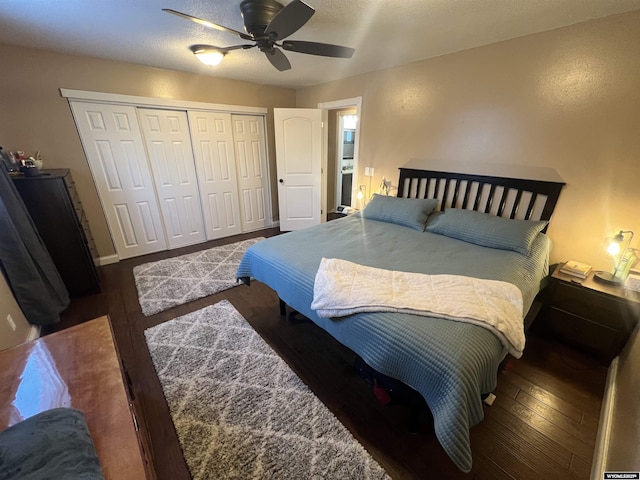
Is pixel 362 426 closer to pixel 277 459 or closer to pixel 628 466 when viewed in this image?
pixel 277 459

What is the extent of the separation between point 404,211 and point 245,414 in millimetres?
2214

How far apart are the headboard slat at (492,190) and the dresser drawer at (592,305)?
0.68 m

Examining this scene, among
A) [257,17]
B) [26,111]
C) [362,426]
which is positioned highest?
[257,17]

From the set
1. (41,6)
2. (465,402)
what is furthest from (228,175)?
(465,402)

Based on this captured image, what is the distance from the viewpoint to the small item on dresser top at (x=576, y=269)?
6.29 feet

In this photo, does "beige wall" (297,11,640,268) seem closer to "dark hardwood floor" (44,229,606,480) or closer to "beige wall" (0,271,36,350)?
"dark hardwood floor" (44,229,606,480)

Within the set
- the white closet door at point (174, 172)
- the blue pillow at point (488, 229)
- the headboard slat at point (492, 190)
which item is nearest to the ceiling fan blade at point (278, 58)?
the headboard slat at point (492, 190)

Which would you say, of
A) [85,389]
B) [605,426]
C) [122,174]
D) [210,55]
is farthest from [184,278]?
[605,426]

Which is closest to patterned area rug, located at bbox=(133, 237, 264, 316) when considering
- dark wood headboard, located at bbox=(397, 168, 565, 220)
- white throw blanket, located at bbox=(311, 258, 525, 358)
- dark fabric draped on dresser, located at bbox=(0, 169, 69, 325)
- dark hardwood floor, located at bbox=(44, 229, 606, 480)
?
dark hardwood floor, located at bbox=(44, 229, 606, 480)

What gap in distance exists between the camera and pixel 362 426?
142 cm

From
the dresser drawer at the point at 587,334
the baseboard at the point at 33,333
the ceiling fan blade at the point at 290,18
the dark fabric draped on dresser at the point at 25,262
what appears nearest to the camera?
the ceiling fan blade at the point at 290,18

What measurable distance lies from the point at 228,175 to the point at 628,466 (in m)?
4.45

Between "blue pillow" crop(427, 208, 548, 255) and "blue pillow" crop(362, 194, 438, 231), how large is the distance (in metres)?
0.15

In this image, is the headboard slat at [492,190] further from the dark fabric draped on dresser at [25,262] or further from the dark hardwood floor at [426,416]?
the dark fabric draped on dresser at [25,262]
